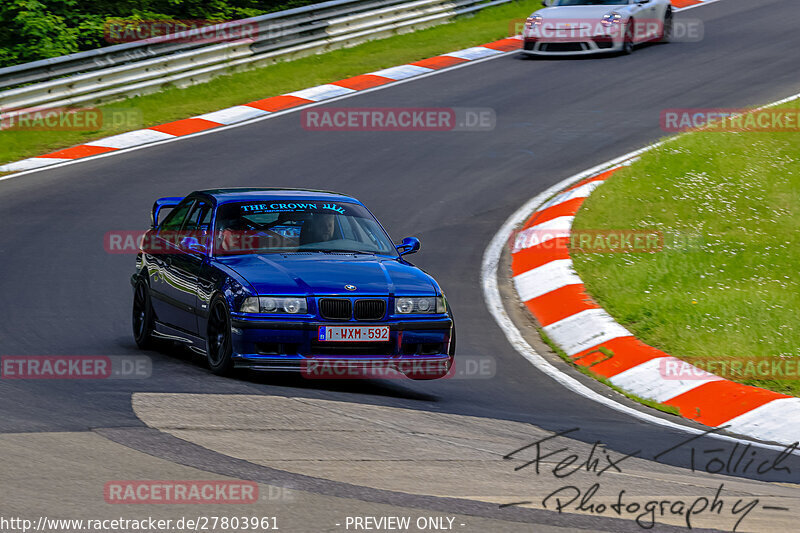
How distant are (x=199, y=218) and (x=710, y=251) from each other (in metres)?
5.18

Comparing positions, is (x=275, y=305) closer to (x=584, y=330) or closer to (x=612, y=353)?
(x=612, y=353)

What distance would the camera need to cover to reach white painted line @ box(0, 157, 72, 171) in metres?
16.4

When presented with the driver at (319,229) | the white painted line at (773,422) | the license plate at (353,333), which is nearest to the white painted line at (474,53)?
the driver at (319,229)

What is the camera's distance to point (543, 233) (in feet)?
43.3

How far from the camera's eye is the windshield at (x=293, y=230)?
30.9ft

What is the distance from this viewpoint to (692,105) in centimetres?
1861

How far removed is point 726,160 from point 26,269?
8.11 metres

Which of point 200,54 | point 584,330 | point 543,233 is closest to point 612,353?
point 584,330

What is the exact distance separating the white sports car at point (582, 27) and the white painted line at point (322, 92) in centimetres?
391

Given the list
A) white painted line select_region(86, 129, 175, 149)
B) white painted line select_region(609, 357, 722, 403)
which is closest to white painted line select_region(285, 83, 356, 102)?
white painted line select_region(86, 129, 175, 149)

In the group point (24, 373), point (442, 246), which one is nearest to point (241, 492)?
point (24, 373)

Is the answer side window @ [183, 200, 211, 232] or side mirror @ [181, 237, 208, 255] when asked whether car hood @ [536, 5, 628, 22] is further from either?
side mirror @ [181, 237, 208, 255]

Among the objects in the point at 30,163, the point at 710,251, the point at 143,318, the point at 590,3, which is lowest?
the point at 30,163
